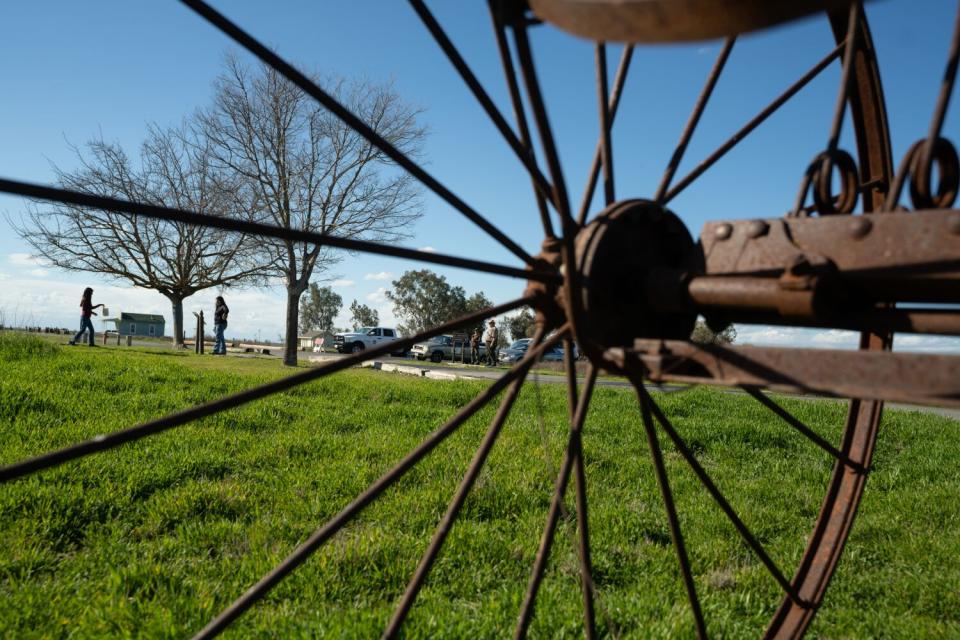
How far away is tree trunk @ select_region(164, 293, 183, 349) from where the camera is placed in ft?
70.1

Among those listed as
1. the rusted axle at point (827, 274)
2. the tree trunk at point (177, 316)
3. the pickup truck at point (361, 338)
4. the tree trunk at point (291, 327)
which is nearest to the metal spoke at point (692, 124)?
the rusted axle at point (827, 274)

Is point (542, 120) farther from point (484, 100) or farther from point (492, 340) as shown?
point (492, 340)

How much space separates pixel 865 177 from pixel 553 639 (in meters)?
1.93

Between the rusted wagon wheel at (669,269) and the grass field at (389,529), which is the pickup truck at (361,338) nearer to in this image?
the grass field at (389,529)

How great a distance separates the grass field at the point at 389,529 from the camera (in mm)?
2518

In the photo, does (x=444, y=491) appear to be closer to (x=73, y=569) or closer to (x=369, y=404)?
(x=73, y=569)

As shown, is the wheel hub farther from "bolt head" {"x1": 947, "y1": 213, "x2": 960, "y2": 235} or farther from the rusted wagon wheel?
"bolt head" {"x1": 947, "y1": 213, "x2": 960, "y2": 235}

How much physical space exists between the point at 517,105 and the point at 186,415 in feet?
3.40

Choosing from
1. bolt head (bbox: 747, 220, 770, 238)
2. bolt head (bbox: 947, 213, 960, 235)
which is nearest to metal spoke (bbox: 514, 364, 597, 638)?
bolt head (bbox: 747, 220, 770, 238)

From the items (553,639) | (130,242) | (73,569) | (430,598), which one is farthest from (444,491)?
(130,242)

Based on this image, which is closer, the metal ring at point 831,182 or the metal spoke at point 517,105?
the metal spoke at point 517,105

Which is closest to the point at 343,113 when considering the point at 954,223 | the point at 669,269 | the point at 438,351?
the point at 669,269

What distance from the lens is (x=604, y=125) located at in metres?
1.80

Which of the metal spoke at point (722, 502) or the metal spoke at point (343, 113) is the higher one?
the metal spoke at point (343, 113)
